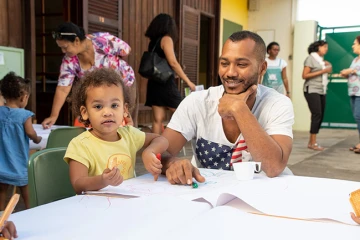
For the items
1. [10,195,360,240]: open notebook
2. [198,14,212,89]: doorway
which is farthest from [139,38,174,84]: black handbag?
[198,14,212,89]: doorway

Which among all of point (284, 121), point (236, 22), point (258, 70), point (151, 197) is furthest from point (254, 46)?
point (236, 22)

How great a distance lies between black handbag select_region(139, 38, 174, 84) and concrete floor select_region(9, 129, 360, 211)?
2.97ft

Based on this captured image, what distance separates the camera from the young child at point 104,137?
1.51 m

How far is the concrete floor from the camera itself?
4832 mm

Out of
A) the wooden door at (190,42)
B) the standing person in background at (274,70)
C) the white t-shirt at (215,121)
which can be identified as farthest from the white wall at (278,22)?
the white t-shirt at (215,121)

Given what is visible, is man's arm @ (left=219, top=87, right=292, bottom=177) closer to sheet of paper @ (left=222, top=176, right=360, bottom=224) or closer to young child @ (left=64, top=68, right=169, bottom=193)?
sheet of paper @ (left=222, top=176, right=360, bottom=224)

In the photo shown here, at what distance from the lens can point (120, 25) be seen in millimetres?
6070

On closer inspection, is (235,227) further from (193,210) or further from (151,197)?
(151,197)

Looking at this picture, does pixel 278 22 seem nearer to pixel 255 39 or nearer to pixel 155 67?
pixel 155 67

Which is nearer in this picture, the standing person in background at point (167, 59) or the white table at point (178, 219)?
the white table at point (178, 219)

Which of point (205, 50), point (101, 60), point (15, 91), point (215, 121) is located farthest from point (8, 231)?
point (205, 50)

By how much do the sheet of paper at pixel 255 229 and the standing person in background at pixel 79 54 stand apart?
7.43ft

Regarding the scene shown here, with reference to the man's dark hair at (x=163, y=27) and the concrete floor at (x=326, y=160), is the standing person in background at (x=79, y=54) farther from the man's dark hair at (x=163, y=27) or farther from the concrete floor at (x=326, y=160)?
the concrete floor at (x=326, y=160)

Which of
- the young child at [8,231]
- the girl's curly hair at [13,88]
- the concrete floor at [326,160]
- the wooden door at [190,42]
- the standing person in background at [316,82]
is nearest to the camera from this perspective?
the young child at [8,231]
